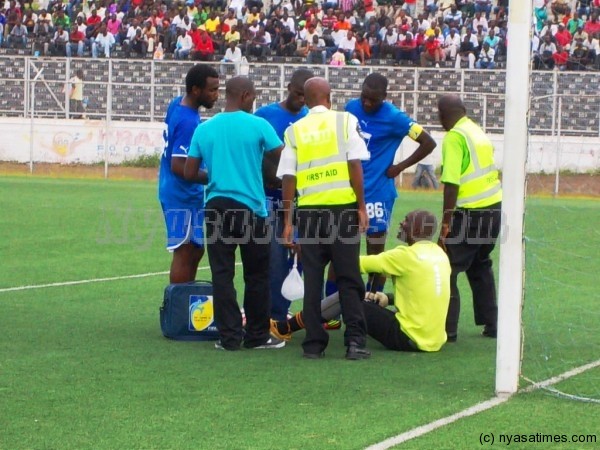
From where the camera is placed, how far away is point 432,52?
32719mm

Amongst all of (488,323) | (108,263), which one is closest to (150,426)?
(488,323)

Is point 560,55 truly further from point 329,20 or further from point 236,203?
point 329,20

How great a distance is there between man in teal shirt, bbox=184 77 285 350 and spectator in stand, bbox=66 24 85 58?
28.7 meters

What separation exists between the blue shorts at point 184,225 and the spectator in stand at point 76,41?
28138 mm

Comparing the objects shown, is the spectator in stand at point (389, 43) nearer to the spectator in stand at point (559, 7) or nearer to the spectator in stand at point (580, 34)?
the spectator in stand at point (580, 34)

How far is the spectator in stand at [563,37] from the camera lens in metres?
22.2

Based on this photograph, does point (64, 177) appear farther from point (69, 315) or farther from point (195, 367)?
point (195, 367)

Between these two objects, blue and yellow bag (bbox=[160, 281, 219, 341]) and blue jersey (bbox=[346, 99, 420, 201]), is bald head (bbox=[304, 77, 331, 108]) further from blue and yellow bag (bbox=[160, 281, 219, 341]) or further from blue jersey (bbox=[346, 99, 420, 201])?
blue and yellow bag (bbox=[160, 281, 219, 341])

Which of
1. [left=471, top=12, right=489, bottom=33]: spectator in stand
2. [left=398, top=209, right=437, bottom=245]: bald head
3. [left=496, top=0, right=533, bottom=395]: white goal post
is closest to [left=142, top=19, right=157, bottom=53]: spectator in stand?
[left=471, top=12, right=489, bottom=33]: spectator in stand

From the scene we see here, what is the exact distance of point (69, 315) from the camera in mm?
9945

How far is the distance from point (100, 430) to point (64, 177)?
24.9 meters

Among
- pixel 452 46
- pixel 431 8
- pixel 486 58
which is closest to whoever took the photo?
pixel 486 58

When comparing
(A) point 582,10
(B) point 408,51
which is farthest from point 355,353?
(B) point 408,51

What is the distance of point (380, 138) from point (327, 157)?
149cm
